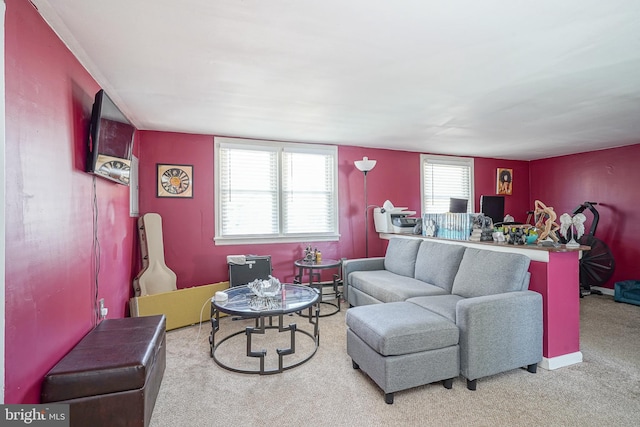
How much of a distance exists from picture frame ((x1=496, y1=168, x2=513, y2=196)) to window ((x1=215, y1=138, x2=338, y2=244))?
3.49 m

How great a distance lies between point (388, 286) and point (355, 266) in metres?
0.98

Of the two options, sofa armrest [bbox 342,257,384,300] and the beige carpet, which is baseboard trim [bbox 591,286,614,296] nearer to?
the beige carpet

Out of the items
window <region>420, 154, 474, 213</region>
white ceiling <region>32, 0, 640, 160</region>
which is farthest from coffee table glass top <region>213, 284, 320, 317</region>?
window <region>420, 154, 474, 213</region>

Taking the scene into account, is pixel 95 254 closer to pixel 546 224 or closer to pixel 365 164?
pixel 365 164

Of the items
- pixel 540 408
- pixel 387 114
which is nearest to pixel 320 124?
pixel 387 114

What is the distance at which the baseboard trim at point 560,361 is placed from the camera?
2.53m

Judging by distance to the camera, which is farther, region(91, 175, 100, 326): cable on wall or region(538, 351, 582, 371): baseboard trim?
region(538, 351, 582, 371): baseboard trim

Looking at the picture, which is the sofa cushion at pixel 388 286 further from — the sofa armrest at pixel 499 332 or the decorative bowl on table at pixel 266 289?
the decorative bowl on table at pixel 266 289

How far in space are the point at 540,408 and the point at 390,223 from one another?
3036 millimetres

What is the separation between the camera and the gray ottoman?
6.91ft

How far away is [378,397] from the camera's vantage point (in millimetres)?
2182

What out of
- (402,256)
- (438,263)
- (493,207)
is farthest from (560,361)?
(493,207)

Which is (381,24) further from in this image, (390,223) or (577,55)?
(390,223)

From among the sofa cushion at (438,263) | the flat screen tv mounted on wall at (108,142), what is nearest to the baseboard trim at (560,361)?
the sofa cushion at (438,263)
